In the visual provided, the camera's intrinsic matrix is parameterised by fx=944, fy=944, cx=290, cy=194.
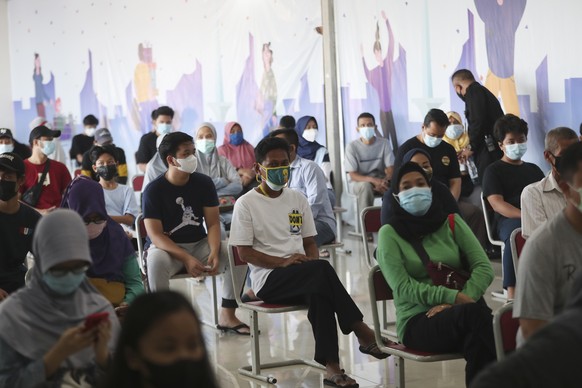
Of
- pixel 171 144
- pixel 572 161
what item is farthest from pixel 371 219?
pixel 572 161

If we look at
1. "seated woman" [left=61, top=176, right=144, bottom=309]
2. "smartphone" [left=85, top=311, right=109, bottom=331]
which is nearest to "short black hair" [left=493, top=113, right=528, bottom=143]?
"seated woman" [left=61, top=176, right=144, bottom=309]

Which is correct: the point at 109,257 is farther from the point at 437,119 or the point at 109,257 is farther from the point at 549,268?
the point at 437,119

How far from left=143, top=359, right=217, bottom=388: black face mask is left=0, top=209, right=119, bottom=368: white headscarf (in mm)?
749

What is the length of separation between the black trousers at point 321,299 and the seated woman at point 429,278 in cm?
69

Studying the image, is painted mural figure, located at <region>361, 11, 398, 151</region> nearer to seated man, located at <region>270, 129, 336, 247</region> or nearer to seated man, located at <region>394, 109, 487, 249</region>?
seated man, located at <region>394, 109, 487, 249</region>

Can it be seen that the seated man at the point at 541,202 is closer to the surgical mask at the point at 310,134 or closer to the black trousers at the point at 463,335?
the black trousers at the point at 463,335

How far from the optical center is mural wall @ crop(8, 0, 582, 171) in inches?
321

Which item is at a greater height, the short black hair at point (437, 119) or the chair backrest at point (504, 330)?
the short black hair at point (437, 119)

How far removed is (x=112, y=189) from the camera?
24.0 ft

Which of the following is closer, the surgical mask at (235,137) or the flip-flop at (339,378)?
the flip-flop at (339,378)

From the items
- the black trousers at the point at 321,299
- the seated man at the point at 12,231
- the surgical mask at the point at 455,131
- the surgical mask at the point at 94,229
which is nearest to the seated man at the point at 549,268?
the black trousers at the point at 321,299

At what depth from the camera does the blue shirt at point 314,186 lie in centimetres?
745

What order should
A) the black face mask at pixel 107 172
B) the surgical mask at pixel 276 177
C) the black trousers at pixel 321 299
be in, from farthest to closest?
the black face mask at pixel 107 172 → the surgical mask at pixel 276 177 → the black trousers at pixel 321 299

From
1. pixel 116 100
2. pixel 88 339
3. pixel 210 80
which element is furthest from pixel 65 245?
pixel 116 100
